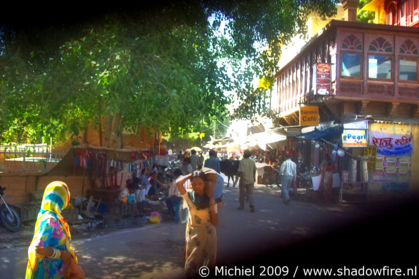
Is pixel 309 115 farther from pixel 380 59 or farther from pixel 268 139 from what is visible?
pixel 380 59

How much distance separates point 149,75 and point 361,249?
490cm

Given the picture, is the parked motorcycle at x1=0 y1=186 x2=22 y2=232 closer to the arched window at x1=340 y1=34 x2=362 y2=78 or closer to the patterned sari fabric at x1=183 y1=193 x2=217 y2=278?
the patterned sari fabric at x1=183 y1=193 x2=217 y2=278

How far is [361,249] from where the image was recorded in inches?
269

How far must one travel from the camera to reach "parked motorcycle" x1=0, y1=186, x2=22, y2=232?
299 inches

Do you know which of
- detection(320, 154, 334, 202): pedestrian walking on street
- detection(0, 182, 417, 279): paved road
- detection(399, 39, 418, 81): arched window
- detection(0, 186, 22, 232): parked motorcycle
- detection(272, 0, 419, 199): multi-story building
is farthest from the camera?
detection(399, 39, 418, 81): arched window

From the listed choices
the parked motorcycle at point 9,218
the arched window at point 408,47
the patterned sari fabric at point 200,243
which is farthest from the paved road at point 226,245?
the arched window at point 408,47

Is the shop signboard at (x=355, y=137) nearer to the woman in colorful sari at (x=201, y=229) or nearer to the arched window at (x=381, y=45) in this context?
the arched window at (x=381, y=45)

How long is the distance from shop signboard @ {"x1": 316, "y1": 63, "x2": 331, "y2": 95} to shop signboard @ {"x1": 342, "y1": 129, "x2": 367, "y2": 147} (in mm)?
3499

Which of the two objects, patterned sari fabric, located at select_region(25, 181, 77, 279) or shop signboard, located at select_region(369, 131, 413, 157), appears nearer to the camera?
patterned sari fabric, located at select_region(25, 181, 77, 279)

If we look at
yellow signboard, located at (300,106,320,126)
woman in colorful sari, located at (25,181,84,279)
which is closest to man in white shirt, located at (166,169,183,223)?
woman in colorful sari, located at (25,181,84,279)

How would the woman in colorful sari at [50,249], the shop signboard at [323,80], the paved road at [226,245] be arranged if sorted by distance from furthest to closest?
the shop signboard at [323,80] → the paved road at [226,245] → the woman in colorful sari at [50,249]

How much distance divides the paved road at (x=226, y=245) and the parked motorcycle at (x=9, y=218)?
1082mm

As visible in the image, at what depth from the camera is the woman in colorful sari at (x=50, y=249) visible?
3.25 metres

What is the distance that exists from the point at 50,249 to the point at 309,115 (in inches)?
678
